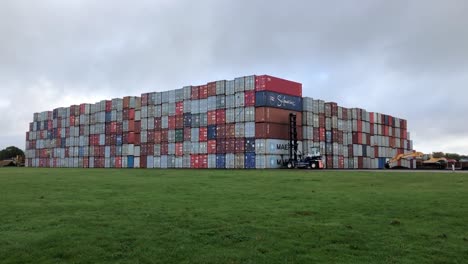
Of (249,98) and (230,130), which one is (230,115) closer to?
(230,130)

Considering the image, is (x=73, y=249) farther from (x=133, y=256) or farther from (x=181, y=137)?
(x=181, y=137)

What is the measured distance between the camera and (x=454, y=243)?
27.6ft

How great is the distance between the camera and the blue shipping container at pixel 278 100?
186 feet

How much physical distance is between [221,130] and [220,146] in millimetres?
2630

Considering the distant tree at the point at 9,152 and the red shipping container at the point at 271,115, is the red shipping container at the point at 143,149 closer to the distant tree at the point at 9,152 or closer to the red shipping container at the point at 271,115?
the red shipping container at the point at 271,115

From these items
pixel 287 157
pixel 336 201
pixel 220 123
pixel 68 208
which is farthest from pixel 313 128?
pixel 68 208

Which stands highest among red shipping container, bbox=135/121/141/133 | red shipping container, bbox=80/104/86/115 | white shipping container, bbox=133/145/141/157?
red shipping container, bbox=80/104/86/115

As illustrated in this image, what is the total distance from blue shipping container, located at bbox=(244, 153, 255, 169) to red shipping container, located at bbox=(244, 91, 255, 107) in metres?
7.86

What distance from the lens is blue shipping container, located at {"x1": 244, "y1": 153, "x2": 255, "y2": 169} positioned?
56.8m

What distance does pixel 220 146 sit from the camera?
6094 centimetres

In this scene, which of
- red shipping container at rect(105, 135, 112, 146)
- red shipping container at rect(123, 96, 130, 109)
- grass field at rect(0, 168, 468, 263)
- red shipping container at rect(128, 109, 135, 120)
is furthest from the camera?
red shipping container at rect(105, 135, 112, 146)

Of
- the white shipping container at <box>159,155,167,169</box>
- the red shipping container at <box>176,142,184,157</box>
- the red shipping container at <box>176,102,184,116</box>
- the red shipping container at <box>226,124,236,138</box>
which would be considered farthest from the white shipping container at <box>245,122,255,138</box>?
the white shipping container at <box>159,155,167,169</box>

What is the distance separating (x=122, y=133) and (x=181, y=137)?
17.3m

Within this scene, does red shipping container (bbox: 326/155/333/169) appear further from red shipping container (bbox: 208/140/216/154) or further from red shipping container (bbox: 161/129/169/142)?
red shipping container (bbox: 161/129/169/142)
